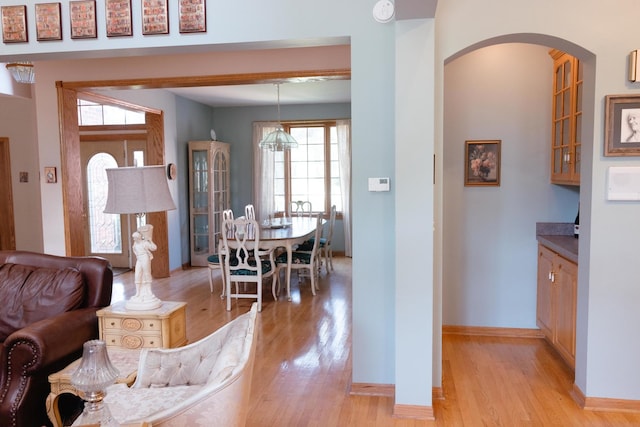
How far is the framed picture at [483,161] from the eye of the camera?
4.07m

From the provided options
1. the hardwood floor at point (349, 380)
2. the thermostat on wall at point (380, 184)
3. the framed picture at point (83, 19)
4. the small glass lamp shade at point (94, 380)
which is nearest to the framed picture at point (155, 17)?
the framed picture at point (83, 19)

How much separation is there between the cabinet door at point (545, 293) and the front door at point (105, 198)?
5.64 meters

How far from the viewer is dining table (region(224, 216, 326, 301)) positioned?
5.19 meters

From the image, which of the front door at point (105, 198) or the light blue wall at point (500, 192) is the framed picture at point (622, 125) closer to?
the light blue wall at point (500, 192)

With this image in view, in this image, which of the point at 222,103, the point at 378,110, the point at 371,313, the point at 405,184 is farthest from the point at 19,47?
the point at 222,103

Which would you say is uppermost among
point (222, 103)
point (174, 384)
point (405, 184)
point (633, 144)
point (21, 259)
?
point (222, 103)

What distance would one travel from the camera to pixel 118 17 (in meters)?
3.11

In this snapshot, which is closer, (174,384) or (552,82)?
(174,384)

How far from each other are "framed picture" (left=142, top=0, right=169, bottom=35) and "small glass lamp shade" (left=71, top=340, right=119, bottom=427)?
2106 millimetres

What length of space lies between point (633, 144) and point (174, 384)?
2740 millimetres

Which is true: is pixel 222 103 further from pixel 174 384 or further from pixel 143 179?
pixel 174 384

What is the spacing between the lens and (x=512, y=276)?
4125 mm

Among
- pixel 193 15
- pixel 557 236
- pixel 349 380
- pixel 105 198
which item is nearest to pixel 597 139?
pixel 557 236

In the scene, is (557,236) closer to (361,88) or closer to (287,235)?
(361,88)
